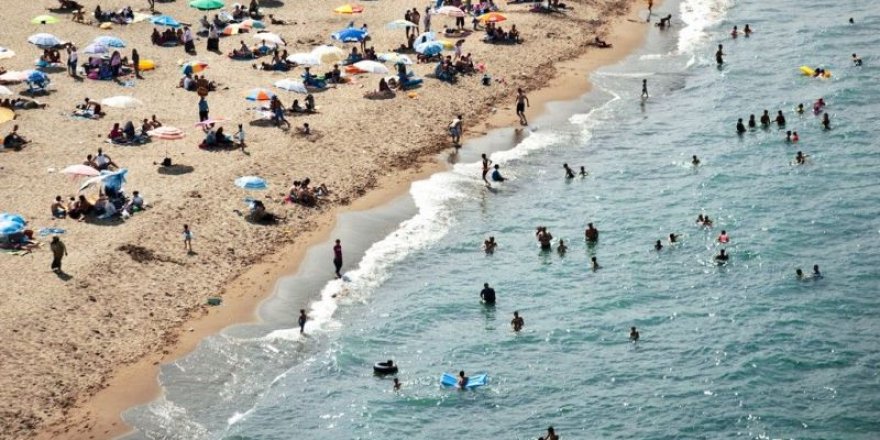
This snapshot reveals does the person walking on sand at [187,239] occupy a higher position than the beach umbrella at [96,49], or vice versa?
the beach umbrella at [96,49]

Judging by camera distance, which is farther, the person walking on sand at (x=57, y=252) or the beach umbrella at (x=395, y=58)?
the beach umbrella at (x=395, y=58)

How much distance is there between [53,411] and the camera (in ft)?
108

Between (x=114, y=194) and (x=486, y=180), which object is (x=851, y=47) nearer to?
(x=486, y=180)

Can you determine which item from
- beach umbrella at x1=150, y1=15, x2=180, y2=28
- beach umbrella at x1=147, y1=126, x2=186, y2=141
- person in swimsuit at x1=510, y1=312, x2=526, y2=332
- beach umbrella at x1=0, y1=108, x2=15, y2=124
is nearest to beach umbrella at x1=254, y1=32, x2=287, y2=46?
beach umbrella at x1=150, y1=15, x2=180, y2=28

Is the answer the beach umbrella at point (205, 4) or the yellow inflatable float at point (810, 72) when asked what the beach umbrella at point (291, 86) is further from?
the yellow inflatable float at point (810, 72)

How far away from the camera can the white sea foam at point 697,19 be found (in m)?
68.6

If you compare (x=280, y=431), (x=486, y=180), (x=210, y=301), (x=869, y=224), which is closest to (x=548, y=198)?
(x=486, y=180)

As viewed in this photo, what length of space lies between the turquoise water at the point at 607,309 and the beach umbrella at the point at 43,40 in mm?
19546

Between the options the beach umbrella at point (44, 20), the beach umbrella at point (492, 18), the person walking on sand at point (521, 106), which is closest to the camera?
the person walking on sand at point (521, 106)

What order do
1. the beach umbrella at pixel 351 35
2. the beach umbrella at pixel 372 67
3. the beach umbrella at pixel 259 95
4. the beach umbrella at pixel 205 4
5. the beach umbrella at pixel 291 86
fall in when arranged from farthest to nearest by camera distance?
the beach umbrella at pixel 205 4
the beach umbrella at pixel 351 35
the beach umbrella at pixel 372 67
the beach umbrella at pixel 291 86
the beach umbrella at pixel 259 95

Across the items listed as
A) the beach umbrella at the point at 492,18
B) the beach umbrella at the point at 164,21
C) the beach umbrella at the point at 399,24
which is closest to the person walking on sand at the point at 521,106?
the beach umbrella at the point at 399,24

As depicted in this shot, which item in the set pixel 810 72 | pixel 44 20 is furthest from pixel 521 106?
pixel 44 20

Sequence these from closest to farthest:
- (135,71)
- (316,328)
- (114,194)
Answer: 1. (316,328)
2. (114,194)
3. (135,71)

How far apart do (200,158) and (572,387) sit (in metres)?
20.0
